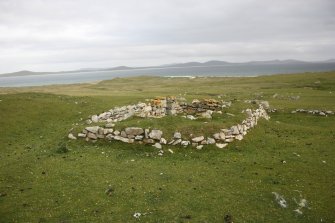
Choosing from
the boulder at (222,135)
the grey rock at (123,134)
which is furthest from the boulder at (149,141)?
the boulder at (222,135)

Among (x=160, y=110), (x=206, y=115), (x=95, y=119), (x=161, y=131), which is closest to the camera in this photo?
(x=161, y=131)

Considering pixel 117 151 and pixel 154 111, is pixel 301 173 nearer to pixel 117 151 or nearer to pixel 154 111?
pixel 117 151

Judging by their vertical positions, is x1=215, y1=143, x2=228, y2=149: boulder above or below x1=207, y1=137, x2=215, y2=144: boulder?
below

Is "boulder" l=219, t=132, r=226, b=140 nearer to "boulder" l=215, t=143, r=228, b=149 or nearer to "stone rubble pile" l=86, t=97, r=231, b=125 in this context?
"boulder" l=215, t=143, r=228, b=149

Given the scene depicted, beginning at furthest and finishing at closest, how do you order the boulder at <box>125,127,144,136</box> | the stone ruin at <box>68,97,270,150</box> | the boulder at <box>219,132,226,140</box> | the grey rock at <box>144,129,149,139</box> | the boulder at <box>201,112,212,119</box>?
1. the boulder at <box>201,112,212,119</box>
2. the boulder at <box>125,127,144,136</box>
3. the boulder at <box>219,132,226,140</box>
4. the grey rock at <box>144,129,149,139</box>
5. the stone ruin at <box>68,97,270,150</box>

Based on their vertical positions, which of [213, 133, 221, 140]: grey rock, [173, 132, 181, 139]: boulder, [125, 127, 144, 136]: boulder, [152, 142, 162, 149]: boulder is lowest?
[152, 142, 162, 149]: boulder

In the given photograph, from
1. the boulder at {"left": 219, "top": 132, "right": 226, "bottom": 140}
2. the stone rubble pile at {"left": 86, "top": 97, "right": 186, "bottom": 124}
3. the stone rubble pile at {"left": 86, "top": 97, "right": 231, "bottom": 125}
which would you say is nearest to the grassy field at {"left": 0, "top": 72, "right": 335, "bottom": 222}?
the boulder at {"left": 219, "top": 132, "right": 226, "bottom": 140}

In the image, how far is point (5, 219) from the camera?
61.0 feet

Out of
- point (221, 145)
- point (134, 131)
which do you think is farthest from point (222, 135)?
point (134, 131)

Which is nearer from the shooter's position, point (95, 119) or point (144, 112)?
point (144, 112)

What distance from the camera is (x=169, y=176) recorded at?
24.4m

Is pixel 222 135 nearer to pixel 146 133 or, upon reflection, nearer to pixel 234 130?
pixel 234 130

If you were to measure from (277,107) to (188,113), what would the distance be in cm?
2049

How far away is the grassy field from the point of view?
1925 centimetres
